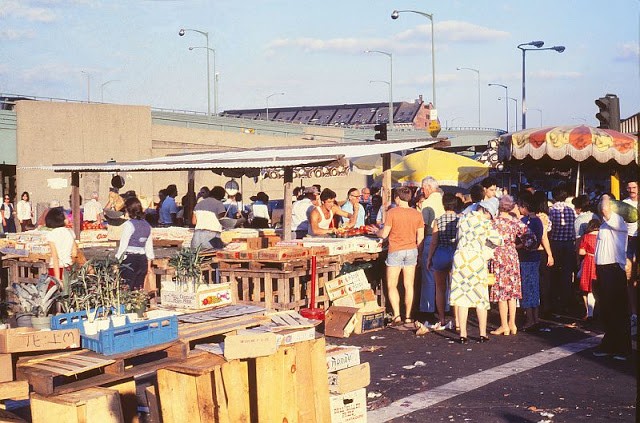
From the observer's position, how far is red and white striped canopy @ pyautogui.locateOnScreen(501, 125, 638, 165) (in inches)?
655

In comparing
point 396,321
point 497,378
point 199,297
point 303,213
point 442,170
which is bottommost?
point 497,378

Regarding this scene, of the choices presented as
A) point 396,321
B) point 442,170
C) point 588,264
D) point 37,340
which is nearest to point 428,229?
point 396,321

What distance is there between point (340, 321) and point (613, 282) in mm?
3655

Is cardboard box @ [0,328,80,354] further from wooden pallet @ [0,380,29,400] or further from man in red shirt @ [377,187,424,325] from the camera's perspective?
man in red shirt @ [377,187,424,325]

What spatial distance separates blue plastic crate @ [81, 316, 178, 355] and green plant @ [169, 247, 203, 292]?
1.71 metres

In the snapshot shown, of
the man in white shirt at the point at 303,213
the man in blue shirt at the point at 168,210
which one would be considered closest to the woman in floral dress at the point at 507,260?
the man in white shirt at the point at 303,213

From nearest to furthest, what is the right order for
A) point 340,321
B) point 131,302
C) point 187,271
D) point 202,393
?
point 202,393 → point 131,302 → point 187,271 → point 340,321

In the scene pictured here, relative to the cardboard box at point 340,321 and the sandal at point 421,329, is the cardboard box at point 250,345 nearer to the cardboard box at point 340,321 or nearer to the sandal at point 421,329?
the cardboard box at point 340,321

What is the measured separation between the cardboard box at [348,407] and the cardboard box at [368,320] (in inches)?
217

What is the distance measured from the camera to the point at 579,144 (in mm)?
16672

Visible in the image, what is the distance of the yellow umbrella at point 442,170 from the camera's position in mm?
20438

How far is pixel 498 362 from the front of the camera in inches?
405

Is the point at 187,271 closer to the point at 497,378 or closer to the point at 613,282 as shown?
the point at 497,378

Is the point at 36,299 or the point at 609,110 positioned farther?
the point at 609,110
